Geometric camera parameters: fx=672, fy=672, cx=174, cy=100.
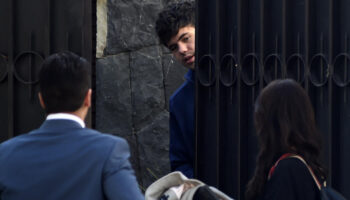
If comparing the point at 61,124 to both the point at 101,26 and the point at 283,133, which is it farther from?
the point at 101,26

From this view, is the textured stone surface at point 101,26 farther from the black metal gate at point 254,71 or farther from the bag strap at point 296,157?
the bag strap at point 296,157

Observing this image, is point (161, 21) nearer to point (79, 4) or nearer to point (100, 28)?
point (79, 4)

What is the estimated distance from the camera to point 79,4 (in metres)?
3.10

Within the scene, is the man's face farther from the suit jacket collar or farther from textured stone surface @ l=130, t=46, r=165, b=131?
textured stone surface @ l=130, t=46, r=165, b=131

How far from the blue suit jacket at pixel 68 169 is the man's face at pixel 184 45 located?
4.88ft

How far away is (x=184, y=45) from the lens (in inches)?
143

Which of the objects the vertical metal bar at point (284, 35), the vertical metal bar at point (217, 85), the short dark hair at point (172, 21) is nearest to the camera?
the vertical metal bar at point (284, 35)

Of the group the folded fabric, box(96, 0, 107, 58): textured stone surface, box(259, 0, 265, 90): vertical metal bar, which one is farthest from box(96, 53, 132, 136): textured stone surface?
the folded fabric

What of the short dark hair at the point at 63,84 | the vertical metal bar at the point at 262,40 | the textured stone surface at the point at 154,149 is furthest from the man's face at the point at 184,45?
the textured stone surface at the point at 154,149

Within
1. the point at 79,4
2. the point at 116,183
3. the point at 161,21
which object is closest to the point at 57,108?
the point at 116,183

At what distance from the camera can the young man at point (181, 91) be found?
351 cm

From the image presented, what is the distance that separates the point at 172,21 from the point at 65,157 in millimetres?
1792

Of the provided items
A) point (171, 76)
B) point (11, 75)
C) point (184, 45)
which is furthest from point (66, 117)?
point (171, 76)

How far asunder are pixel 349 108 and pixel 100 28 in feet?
11.2
